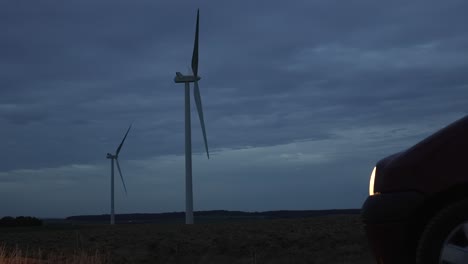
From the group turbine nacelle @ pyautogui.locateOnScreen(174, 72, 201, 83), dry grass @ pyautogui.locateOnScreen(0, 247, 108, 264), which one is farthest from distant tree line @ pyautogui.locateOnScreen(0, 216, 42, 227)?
dry grass @ pyautogui.locateOnScreen(0, 247, 108, 264)

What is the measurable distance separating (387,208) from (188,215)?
43325mm

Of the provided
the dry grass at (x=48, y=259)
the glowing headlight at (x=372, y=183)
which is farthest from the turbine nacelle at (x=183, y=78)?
the glowing headlight at (x=372, y=183)

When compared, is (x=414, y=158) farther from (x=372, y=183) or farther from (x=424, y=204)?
(x=372, y=183)

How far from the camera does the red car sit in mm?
4566

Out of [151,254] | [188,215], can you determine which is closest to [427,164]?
[151,254]

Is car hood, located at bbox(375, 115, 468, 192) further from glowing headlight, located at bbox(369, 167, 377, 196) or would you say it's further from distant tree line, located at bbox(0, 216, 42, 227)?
distant tree line, located at bbox(0, 216, 42, 227)

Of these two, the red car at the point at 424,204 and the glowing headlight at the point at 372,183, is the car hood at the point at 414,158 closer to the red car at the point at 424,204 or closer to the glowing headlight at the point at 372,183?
the red car at the point at 424,204

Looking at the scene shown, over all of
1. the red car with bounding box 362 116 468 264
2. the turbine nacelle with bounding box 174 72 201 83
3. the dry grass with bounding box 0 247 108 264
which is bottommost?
the dry grass with bounding box 0 247 108 264

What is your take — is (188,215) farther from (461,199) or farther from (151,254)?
(461,199)

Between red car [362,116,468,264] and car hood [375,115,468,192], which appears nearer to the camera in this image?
red car [362,116,468,264]

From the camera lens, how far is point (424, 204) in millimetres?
4777

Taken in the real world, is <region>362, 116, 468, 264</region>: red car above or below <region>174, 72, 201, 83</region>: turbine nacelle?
below

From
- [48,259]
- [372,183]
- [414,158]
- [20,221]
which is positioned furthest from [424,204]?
[20,221]

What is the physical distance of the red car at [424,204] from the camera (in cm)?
457
